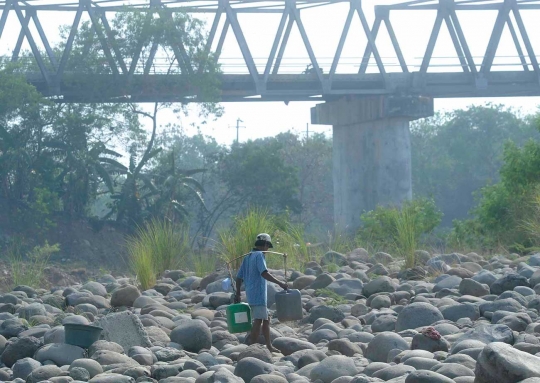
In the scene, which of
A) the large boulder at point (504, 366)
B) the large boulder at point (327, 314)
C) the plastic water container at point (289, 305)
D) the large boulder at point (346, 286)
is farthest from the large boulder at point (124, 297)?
the large boulder at point (504, 366)

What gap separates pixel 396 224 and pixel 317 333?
799 centimetres

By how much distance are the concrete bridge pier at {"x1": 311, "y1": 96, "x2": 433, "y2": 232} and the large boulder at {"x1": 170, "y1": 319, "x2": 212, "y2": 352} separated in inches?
922

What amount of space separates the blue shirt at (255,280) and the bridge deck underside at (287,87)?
21.4 meters

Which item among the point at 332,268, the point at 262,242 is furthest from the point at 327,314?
the point at 332,268

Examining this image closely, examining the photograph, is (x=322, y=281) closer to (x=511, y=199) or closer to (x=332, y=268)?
(x=332, y=268)

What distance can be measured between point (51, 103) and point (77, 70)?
1775 mm

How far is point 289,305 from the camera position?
373 inches

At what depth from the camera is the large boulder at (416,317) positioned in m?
8.91

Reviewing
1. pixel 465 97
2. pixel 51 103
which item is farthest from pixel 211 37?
pixel 465 97

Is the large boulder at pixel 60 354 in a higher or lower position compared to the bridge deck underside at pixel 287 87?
lower

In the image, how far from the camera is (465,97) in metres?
35.1

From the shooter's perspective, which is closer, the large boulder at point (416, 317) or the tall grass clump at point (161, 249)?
the large boulder at point (416, 317)

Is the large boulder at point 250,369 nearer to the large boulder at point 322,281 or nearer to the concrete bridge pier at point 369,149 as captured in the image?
the large boulder at point 322,281

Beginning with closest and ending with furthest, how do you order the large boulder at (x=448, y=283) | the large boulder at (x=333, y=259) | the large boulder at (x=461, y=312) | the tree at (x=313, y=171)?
1. the large boulder at (x=461, y=312)
2. the large boulder at (x=448, y=283)
3. the large boulder at (x=333, y=259)
4. the tree at (x=313, y=171)
